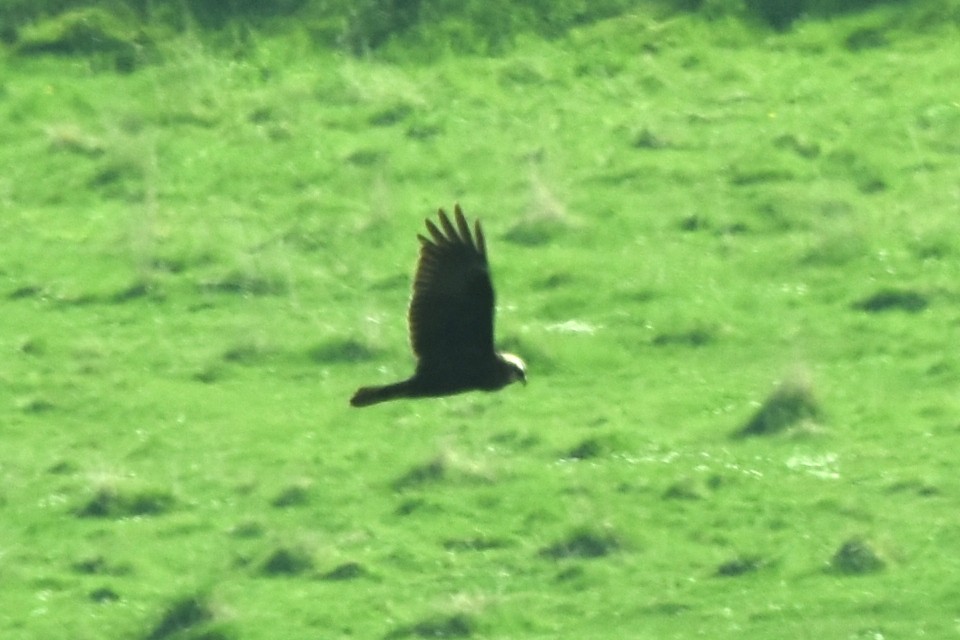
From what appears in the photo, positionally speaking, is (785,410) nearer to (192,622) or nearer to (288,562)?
(288,562)

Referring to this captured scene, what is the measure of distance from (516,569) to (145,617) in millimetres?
2114

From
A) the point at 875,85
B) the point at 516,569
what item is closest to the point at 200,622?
the point at 516,569

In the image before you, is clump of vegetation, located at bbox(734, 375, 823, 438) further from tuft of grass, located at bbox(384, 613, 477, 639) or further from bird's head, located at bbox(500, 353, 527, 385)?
bird's head, located at bbox(500, 353, 527, 385)

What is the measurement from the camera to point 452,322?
43.5 ft

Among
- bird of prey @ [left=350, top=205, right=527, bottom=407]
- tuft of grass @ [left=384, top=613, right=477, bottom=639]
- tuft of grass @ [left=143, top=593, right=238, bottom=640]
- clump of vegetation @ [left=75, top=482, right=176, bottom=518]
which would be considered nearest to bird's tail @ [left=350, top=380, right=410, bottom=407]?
bird of prey @ [left=350, top=205, right=527, bottom=407]

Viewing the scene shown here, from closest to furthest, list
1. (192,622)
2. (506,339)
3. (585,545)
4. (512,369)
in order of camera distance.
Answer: (512,369)
(192,622)
(585,545)
(506,339)

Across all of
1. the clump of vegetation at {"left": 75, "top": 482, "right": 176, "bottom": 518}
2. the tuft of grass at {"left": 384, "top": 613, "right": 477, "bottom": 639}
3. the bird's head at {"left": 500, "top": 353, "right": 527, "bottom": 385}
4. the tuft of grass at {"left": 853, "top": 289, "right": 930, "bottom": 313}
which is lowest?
the tuft of grass at {"left": 384, "top": 613, "right": 477, "bottom": 639}

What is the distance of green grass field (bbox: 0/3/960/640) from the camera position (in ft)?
56.2

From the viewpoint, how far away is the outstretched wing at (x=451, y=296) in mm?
12867

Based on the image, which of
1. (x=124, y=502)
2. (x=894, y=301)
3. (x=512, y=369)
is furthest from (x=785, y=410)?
(x=512, y=369)

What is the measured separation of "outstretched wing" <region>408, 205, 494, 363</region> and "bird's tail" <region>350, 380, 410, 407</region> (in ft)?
0.54

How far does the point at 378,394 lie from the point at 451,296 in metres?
0.65

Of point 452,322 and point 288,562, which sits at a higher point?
point 452,322

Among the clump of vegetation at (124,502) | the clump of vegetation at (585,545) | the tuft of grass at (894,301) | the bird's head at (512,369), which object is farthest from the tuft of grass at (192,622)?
the tuft of grass at (894,301)
